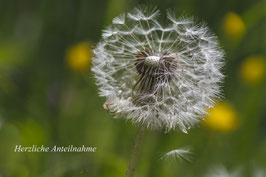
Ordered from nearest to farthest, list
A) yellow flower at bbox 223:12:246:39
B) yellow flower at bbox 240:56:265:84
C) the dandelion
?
1. the dandelion
2. yellow flower at bbox 223:12:246:39
3. yellow flower at bbox 240:56:265:84

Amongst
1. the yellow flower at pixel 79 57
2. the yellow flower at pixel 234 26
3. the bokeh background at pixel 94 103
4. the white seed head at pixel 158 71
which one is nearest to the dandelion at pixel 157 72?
the white seed head at pixel 158 71

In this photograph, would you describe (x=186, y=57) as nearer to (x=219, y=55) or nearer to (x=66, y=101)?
(x=219, y=55)

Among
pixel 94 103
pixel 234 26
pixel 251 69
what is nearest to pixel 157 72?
pixel 94 103

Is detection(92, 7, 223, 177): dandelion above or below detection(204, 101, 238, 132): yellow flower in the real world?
below

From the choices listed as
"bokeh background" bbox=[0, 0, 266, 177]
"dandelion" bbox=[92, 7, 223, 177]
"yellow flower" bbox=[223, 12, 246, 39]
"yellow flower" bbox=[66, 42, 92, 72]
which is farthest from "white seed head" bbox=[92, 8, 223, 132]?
"yellow flower" bbox=[66, 42, 92, 72]

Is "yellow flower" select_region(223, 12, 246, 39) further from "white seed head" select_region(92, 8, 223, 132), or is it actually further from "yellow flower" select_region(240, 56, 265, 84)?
"white seed head" select_region(92, 8, 223, 132)

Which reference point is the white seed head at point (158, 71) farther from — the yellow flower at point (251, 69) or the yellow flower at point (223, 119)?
the yellow flower at point (251, 69)
